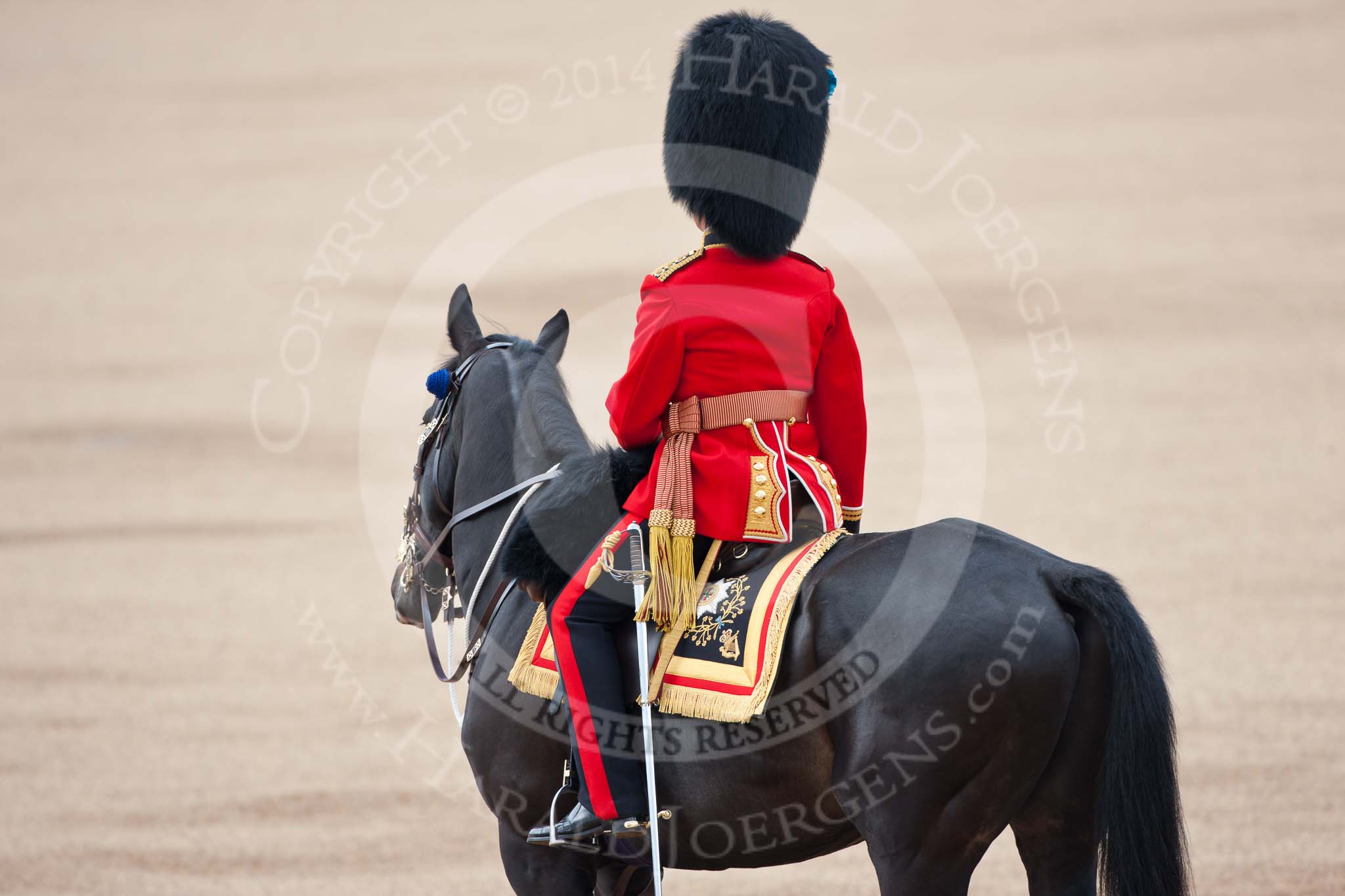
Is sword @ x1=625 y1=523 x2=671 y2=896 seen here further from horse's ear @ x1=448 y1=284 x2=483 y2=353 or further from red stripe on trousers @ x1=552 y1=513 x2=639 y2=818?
horse's ear @ x1=448 y1=284 x2=483 y2=353

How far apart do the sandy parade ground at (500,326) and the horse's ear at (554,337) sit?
2193mm

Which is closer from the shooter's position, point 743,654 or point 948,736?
point 948,736

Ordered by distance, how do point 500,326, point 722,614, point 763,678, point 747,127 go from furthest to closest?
point 500,326, point 747,127, point 722,614, point 763,678

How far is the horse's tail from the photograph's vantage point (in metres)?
2.26

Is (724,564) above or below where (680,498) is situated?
below

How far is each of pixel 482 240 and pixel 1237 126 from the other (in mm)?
7380

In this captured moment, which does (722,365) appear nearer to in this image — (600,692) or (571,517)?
(571,517)

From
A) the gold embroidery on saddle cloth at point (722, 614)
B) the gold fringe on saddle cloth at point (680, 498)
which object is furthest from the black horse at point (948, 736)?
the gold fringe on saddle cloth at point (680, 498)

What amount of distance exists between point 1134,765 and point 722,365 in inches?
38.2

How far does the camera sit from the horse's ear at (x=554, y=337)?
126 inches

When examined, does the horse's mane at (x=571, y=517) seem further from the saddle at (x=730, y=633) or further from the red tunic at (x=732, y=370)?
the saddle at (x=730, y=633)

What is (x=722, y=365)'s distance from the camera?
2592mm

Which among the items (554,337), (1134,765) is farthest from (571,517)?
(1134,765)

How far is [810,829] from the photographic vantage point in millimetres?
2570
